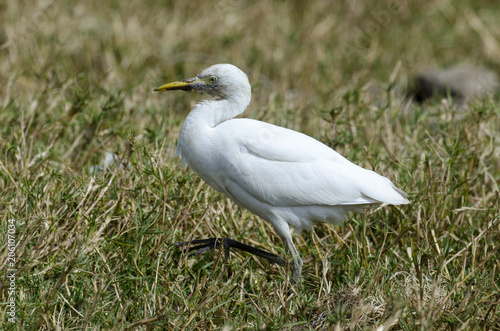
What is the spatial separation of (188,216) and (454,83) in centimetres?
360

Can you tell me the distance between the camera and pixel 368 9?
7680 mm

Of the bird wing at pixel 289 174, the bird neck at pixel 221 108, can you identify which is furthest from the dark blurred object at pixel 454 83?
the bird neck at pixel 221 108

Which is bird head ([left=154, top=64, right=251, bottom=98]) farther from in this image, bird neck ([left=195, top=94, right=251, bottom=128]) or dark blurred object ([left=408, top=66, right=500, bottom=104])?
dark blurred object ([left=408, top=66, right=500, bottom=104])

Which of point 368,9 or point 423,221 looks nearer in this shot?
point 423,221

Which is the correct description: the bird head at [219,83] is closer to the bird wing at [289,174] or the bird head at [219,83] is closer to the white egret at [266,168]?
the white egret at [266,168]

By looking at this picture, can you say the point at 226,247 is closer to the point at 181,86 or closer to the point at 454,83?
the point at 181,86

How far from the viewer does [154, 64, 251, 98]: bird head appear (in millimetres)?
3156

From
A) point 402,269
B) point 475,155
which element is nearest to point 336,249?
point 402,269

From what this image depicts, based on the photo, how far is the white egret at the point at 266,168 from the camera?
118 inches

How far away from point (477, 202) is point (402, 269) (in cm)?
85

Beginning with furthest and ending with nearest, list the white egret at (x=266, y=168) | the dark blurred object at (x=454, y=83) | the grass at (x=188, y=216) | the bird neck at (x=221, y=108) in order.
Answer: the dark blurred object at (x=454, y=83) → the bird neck at (x=221, y=108) → the white egret at (x=266, y=168) → the grass at (x=188, y=216)

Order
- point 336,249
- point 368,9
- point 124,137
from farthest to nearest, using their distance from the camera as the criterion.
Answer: point 368,9, point 124,137, point 336,249

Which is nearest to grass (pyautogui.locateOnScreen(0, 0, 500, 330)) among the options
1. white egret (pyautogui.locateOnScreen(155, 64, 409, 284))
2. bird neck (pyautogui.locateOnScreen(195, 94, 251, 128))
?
white egret (pyautogui.locateOnScreen(155, 64, 409, 284))

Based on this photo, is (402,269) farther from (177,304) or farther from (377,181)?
(177,304)
